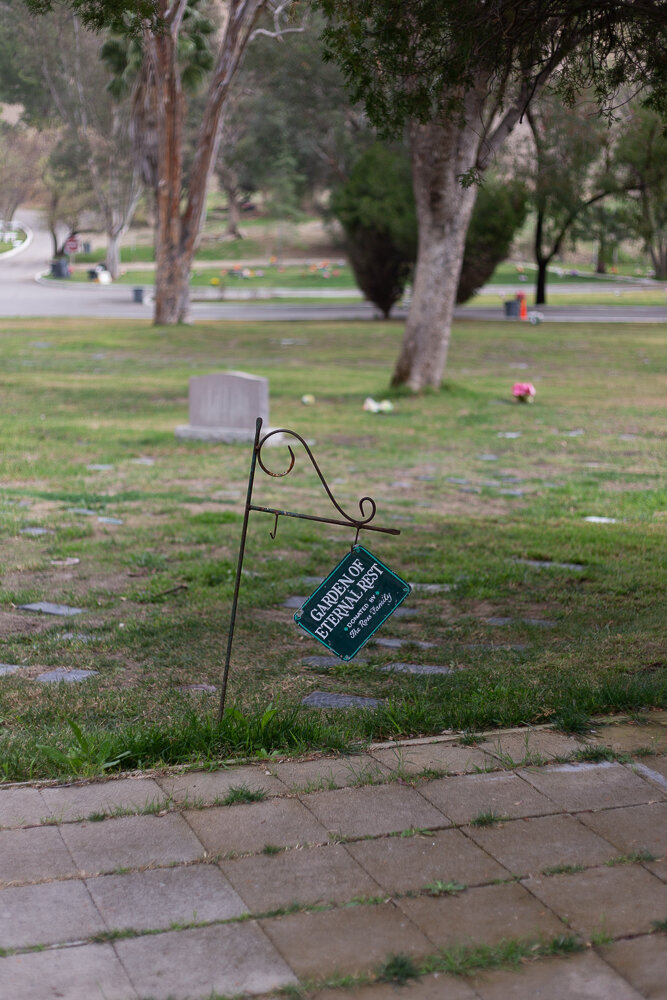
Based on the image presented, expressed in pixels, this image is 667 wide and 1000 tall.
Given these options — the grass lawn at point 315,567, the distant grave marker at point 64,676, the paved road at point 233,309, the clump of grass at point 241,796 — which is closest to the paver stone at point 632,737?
the grass lawn at point 315,567

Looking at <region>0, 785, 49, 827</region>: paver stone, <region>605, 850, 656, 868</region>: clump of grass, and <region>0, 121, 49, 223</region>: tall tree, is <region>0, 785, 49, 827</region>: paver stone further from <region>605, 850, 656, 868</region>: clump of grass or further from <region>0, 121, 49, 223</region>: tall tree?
<region>0, 121, 49, 223</region>: tall tree

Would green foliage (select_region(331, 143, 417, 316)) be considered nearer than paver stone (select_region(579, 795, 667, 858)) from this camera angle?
No

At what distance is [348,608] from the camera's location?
4.32 metres

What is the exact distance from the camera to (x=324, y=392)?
62.3ft

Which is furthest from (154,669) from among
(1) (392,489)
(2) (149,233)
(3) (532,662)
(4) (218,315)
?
(2) (149,233)

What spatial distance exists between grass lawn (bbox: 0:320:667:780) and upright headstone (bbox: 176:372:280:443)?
234 mm

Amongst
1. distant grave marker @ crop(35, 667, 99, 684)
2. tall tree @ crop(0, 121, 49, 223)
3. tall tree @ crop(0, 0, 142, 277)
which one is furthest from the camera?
tall tree @ crop(0, 121, 49, 223)

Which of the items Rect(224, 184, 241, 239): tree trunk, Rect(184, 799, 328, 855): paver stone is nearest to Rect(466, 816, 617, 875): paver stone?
Rect(184, 799, 328, 855): paver stone

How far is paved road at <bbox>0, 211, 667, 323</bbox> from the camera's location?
38719mm

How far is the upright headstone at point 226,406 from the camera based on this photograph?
43.4ft

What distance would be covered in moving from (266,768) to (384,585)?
844 mm

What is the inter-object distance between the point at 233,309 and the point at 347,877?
1603 inches

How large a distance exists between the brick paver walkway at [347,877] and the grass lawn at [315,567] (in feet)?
1.25

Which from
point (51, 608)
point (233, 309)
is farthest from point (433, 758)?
point (233, 309)
